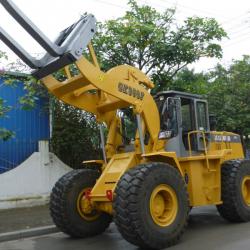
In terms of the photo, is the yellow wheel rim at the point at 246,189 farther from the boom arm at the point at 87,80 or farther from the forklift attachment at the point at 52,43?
the forklift attachment at the point at 52,43

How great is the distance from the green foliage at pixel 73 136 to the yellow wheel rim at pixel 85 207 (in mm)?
5440

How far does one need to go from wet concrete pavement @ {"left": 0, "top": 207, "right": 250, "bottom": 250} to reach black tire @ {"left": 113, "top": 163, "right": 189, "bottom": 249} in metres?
0.32

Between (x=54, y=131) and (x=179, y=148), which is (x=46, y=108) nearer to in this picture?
(x=54, y=131)

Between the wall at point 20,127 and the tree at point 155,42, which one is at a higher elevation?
the tree at point 155,42

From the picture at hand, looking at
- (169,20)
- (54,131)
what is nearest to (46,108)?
(54,131)

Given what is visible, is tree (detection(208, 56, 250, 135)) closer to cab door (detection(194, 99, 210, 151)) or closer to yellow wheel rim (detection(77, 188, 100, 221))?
cab door (detection(194, 99, 210, 151))

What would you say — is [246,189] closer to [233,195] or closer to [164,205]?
[233,195]

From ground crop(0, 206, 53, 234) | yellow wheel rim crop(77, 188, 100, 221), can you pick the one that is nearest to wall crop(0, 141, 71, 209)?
ground crop(0, 206, 53, 234)

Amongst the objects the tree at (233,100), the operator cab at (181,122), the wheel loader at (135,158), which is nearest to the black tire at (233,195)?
the wheel loader at (135,158)

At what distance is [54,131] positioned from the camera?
49.1 feet

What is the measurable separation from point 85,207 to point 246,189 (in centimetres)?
360

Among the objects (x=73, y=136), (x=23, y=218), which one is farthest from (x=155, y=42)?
(x=23, y=218)

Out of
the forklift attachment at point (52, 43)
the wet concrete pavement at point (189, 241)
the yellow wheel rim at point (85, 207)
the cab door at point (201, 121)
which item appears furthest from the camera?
the cab door at point (201, 121)

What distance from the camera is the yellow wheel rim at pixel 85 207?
9531 millimetres
